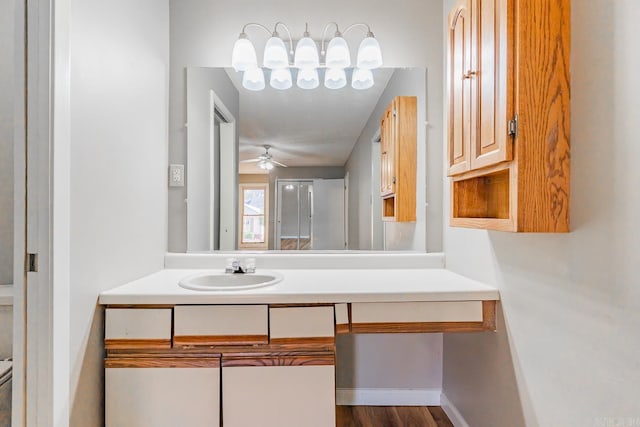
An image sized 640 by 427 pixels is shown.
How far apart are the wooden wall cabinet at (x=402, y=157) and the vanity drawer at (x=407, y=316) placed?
2.12ft

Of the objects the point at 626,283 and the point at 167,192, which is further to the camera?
the point at 167,192

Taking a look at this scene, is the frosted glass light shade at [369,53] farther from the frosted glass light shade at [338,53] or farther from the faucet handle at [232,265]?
the faucet handle at [232,265]

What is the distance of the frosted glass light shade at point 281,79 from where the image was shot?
187 centimetres

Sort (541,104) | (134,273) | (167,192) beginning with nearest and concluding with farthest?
(541,104)
(134,273)
(167,192)

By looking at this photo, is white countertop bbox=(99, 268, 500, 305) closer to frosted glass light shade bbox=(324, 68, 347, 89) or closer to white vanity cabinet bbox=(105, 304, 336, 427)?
white vanity cabinet bbox=(105, 304, 336, 427)

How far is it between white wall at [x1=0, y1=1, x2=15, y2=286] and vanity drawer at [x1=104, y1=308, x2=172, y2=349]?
27.8 inches

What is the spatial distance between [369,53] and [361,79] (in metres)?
0.14

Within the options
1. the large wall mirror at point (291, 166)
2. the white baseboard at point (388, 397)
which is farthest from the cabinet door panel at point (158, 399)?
the white baseboard at point (388, 397)

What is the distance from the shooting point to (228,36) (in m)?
1.87

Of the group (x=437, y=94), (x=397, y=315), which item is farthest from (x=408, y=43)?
(x=397, y=315)

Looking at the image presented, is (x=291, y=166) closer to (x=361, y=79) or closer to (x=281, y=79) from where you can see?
(x=281, y=79)

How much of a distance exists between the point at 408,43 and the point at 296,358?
1749mm

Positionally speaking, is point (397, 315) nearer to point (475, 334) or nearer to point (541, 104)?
point (475, 334)

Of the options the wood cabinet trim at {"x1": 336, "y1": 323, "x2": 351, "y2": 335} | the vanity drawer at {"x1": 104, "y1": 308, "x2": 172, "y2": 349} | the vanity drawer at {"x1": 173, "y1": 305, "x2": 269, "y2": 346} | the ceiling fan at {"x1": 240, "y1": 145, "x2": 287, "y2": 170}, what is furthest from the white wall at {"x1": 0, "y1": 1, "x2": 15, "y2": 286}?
the wood cabinet trim at {"x1": 336, "y1": 323, "x2": 351, "y2": 335}
